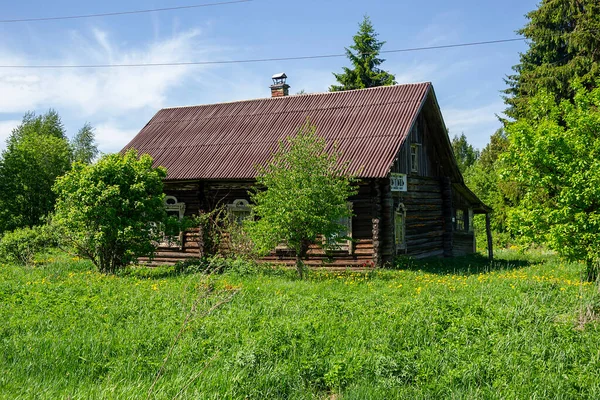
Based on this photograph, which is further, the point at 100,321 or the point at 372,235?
the point at 372,235

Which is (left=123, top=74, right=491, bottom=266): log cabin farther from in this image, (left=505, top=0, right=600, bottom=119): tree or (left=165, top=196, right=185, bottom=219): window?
(left=505, top=0, right=600, bottom=119): tree

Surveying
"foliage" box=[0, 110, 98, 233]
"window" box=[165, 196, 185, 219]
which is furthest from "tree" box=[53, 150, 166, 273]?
"foliage" box=[0, 110, 98, 233]

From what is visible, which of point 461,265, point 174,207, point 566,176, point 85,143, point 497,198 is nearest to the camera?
point 566,176

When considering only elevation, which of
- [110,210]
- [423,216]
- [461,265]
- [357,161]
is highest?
[357,161]

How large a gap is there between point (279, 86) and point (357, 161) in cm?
917

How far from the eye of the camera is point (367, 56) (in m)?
36.2

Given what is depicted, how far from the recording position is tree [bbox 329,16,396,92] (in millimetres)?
35906

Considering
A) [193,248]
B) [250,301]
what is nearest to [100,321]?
[250,301]

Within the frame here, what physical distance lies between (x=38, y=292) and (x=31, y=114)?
157 ft

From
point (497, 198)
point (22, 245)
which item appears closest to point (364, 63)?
point (497, 198)

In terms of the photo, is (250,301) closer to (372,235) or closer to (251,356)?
(251,356)

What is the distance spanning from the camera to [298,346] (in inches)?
283

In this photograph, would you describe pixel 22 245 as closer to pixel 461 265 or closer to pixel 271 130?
pixel 271 130

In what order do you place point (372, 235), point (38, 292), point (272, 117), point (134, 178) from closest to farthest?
point (38, 292) → point (134, 178) → point (372, 235) → point (272, 117)
